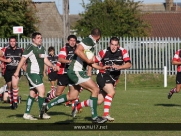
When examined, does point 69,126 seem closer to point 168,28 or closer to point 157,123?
point 157,123

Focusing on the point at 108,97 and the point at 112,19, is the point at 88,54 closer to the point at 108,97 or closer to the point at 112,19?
the point at 108,97

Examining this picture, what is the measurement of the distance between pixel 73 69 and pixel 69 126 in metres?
1.43

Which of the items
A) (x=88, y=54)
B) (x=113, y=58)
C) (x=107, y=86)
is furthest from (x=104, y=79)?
(x=88, y=54)

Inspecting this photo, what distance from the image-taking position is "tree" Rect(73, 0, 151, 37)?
153 feet

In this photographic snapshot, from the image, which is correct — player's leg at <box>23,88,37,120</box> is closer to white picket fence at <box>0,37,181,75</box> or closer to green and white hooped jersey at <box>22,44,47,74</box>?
green and white hooped jersey at <box>22,44,47,74</box>

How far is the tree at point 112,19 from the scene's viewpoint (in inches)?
1839

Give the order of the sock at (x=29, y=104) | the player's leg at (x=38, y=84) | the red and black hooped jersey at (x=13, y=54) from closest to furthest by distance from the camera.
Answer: the player's leg at (x=38, y=84)
the sock at (x=29, y=104)
the red and black hooped jersey at (x=13, y=54)

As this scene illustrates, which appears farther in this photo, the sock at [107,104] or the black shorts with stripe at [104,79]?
the black shorts with stripe at [104,79]

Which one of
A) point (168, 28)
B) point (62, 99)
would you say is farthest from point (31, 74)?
point (168, 28)

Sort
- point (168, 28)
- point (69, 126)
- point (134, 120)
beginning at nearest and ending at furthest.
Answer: point (69, 126)
point (134, 120)
point (168, 28)

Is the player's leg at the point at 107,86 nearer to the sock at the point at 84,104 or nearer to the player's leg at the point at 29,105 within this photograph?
the sock at the point at 84,104

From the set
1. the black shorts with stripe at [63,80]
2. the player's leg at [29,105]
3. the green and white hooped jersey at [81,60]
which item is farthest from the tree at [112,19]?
the green and white hooped jersey at [81,60]

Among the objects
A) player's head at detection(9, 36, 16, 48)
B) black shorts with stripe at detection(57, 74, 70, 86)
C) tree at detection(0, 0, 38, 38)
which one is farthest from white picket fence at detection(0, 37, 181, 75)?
black shorts with stripe at detection(57, 74, 70, 86)

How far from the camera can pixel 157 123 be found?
14.6 meters
